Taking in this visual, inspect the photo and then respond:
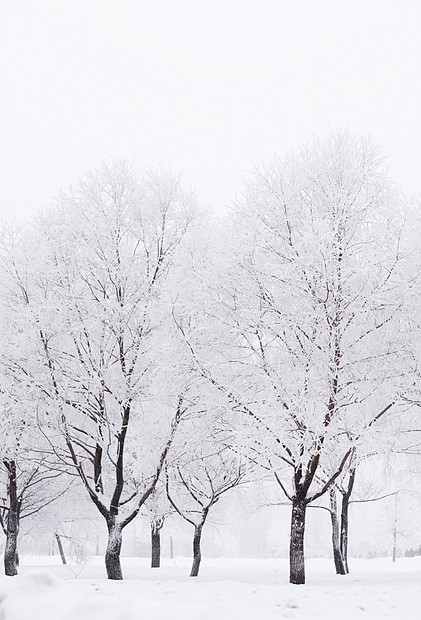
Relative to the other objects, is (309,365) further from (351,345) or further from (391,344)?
(391,344)

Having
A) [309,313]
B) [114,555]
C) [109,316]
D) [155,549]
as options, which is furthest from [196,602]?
[155,549]

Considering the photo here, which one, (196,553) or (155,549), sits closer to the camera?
(196,553)

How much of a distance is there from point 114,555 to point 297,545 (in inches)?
189

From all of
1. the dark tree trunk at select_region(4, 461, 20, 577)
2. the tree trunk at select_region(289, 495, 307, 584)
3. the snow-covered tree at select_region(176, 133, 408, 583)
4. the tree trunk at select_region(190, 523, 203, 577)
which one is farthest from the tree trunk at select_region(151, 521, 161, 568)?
the snow-covered tree at select_region(176, 133, 408, 583)

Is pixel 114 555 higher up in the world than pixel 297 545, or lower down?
lower down

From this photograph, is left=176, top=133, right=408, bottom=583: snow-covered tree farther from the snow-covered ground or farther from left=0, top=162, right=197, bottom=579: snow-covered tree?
the snow-covered ground

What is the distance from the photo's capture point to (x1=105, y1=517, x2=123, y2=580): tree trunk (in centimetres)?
1347

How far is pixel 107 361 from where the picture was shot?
1434 centimetres

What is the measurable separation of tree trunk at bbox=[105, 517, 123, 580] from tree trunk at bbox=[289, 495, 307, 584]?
4.52 m

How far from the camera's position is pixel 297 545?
12.0 m

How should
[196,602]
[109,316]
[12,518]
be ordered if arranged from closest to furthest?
[196,602]
[109,316]
[12,518]

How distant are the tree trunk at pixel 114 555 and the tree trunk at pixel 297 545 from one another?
14.8ft

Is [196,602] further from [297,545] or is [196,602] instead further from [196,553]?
[196,553]

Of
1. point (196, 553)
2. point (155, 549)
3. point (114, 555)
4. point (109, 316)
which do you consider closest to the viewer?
point (114, 555)
